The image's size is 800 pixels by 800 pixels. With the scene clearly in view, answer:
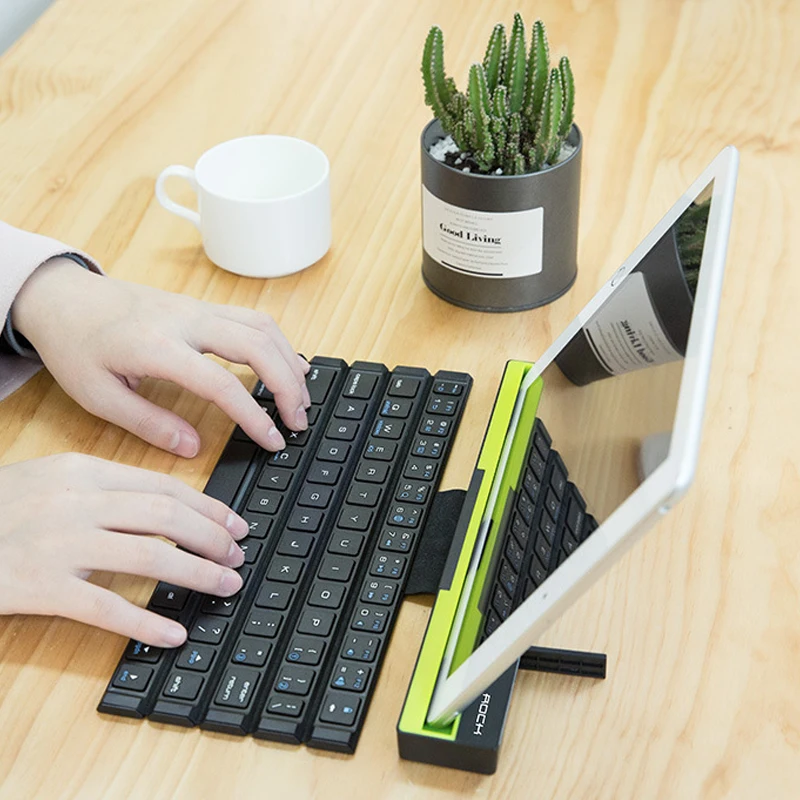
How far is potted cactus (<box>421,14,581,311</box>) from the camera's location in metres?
0.87

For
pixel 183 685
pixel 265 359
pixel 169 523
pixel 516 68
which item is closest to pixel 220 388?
pixel 265 359

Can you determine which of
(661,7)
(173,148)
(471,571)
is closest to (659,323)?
(471,571)

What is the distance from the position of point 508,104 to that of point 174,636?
50 centimetres

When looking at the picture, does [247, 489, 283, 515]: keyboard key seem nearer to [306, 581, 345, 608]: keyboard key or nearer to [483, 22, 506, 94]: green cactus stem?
[306, 581, 345, 608]: keyboard key

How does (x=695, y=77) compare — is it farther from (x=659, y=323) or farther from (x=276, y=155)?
(x=659, y=323)

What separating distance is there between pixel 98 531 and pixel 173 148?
0.58m

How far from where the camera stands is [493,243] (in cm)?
91

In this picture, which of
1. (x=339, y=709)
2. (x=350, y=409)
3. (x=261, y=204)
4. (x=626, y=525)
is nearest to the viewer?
(x=626, y=525)

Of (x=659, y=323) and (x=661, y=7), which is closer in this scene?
(x=659, y=323)

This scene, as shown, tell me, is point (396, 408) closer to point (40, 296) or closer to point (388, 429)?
point (388, 429)

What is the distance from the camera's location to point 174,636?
677mm

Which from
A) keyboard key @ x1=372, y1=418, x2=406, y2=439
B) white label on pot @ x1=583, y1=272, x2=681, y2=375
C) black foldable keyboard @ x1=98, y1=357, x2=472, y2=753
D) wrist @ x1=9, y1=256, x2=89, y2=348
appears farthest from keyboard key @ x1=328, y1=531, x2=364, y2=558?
wrist @ x1=9, y1=256, x2=89, y2=348

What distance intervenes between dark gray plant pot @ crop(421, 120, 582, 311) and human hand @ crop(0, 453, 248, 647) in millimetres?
320

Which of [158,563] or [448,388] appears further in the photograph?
[448,388]
